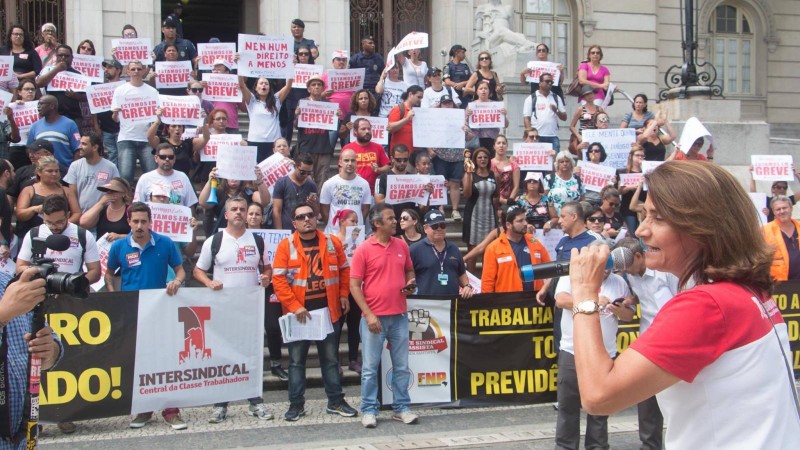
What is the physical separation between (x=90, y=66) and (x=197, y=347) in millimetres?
6608

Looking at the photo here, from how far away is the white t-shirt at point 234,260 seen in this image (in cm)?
853

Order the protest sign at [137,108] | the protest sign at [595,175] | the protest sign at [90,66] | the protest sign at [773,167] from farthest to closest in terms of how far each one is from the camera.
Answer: the protest sign at [90,66]
the protest sign at [773,167]
the protest sign at [595,175]
the protest sign at [137,108]

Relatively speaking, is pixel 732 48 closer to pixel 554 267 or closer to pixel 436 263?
pixel 436 263

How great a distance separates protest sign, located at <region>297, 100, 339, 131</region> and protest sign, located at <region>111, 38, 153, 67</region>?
3081 mm

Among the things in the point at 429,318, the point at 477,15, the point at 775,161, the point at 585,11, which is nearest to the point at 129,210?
the point at 429,318

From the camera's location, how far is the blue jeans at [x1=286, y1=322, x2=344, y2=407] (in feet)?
26.5

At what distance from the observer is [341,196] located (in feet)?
34.3

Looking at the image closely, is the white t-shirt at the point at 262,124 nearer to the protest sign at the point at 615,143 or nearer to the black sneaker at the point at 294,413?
the protest sign at the point at 615,143

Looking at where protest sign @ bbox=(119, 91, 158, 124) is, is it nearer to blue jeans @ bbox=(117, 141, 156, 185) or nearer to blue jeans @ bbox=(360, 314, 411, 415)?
blue jeans @ bbox=(117, 141, 156, 185)

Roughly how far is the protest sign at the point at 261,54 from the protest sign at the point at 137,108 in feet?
4.92

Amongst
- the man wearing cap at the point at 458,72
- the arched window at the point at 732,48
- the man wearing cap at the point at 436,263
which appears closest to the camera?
the man wearing cap at the point at 436,263

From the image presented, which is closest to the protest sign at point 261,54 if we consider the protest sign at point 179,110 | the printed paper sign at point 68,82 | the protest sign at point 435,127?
the protest sign at point 179,110

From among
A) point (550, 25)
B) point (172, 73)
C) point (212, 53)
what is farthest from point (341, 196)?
point (550, 25)

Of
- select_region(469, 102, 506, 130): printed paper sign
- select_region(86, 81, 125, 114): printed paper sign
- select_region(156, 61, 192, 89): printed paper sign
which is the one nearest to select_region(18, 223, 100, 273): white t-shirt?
→ select_region(86, 81, 125, 114): printed paper sign
